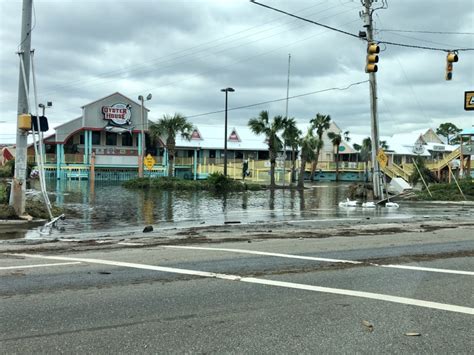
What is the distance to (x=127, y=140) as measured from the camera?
55.6 meters

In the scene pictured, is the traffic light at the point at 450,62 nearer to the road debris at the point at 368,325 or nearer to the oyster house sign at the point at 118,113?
the road debris at the point at 368,325

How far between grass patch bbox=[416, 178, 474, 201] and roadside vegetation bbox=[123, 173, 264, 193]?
14059 mm

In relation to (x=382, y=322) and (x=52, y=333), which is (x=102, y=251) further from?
(x=382, y=322)

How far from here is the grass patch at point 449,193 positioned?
1113 inches

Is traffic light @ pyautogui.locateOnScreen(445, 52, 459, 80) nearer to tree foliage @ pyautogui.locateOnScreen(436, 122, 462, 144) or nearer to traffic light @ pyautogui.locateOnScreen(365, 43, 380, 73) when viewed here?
traffic light @ pyautogui.locateOnScreen(365, 43, 380, 73)

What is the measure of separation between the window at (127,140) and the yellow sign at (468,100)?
35.4 m

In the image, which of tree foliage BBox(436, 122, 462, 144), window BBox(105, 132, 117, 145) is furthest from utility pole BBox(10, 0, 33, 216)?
tree foliage BBox(436, 122, 462, 144)

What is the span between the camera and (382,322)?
527cm

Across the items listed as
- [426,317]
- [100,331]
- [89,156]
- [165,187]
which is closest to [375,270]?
[426,317]

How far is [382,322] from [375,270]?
106 inches

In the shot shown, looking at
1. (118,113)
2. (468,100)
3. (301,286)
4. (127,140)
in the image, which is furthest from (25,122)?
(127,140)

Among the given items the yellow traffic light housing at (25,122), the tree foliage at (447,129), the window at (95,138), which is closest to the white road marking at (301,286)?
the yellow traffic light housing at (25,122)

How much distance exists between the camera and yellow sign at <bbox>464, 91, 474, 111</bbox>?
103ft

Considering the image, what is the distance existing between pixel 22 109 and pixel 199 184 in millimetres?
24762
